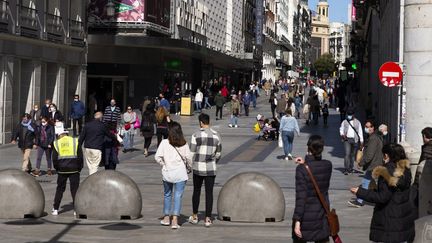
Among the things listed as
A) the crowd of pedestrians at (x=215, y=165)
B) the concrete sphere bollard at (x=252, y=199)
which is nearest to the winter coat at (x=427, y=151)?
the crowd of pedestrians at (x=215, y=165)

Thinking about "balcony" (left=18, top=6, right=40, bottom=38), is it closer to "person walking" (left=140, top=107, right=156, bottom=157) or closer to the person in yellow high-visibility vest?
"person walking" (left=140, top=107, right=156, bottom=157)

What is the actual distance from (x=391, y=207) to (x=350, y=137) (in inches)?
500

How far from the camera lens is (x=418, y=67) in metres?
17.0

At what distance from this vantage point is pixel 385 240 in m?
8.05

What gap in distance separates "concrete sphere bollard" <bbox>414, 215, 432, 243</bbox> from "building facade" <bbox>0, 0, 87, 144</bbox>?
900 inches

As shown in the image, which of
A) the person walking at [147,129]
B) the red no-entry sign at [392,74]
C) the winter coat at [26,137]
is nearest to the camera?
the red no-entry sign at [392,74]

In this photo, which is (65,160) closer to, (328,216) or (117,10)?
(328,216)

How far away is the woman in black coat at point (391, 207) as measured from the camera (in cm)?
806

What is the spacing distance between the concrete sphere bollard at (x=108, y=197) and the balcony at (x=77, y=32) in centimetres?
2444

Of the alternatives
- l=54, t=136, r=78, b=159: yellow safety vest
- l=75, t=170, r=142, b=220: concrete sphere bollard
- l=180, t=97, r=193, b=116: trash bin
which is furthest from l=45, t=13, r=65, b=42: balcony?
l=75, t=170, r=142, b=220: concrete sphere bollard

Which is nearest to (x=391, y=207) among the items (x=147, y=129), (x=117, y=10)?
(x=147, y=129)

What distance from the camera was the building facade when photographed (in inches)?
1140

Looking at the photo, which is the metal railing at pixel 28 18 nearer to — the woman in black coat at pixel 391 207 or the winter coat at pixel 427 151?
the winter coat at pixel 427 151

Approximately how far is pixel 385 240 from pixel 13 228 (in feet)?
21.0
